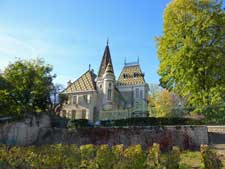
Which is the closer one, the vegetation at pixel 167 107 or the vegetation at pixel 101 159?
the vegetation at pixel 101 159

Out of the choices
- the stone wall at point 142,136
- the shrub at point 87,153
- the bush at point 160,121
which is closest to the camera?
the shrub at point 87,153

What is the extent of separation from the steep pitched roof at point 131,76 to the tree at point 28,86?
18509mm

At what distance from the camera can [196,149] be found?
49.7 ft

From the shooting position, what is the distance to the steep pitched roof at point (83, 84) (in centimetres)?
3753

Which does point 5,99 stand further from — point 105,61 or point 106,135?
point 105,61

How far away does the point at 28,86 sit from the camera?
79.4 feet

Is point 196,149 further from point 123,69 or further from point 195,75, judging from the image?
point 123,69

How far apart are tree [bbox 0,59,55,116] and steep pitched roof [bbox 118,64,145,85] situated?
1851 centimetres

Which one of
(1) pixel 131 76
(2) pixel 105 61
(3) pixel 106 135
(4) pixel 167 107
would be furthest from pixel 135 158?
(1) pixel 131 76

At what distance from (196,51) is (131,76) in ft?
76.0

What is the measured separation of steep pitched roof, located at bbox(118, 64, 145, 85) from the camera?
4172 centimetres

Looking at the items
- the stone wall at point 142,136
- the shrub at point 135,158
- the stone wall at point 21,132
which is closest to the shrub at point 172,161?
the shrub at point 135,158

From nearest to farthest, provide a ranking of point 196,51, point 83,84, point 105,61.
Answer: point 196,51 → point 83,84 → point 105,61

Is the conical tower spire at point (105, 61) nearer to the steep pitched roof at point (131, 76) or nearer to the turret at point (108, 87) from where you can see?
the turret at point (108, 87)
